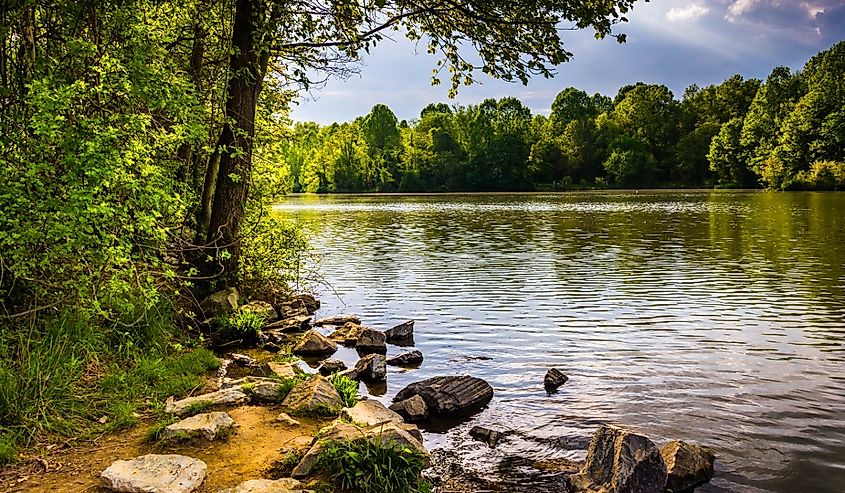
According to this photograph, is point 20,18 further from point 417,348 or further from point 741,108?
point 741,108

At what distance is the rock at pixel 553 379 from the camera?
11190mm

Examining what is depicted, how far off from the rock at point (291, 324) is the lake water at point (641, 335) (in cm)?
177

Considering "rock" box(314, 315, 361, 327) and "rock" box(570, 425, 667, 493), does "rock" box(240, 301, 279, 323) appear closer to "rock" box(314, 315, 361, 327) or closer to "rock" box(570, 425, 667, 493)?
"rock" box(314, 315, 361, 327)

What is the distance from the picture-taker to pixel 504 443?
8.86m

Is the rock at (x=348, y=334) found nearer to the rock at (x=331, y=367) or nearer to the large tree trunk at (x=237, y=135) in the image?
the rock at (x=331, y=367)

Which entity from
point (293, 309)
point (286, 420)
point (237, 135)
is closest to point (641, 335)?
point (293, 309)

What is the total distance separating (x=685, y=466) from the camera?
750 centimetres

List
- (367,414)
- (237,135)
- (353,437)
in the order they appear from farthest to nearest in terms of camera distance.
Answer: (237,135) → (367,414) → (353,437)

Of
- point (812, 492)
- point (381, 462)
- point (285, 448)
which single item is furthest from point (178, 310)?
point (812, 492)

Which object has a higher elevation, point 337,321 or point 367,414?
point 367,414

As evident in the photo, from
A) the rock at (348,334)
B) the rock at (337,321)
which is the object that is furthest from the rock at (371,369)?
the rock at (337,321)

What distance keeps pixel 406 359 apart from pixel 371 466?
6.46m

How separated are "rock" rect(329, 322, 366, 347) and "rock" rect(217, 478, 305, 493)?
26.4 ft

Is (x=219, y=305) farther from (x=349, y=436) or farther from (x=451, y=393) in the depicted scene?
(x=349, y=436)
